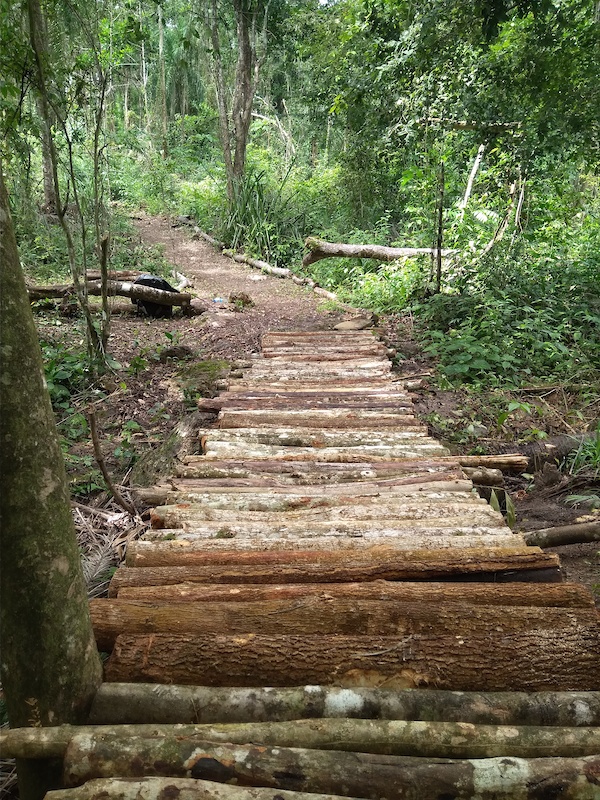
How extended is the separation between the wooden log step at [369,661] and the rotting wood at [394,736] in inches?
9.0

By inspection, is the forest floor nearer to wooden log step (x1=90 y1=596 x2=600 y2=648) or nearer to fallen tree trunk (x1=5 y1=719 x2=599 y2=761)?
wooden log step (x1=90 y1=596 x2=600 y2=648)

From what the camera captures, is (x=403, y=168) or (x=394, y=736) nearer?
(x=394, y=736)

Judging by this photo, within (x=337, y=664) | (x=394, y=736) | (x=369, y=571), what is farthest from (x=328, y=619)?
(x=394, y=736)

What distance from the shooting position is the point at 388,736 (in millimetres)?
1583

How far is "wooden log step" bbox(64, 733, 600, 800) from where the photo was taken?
1.45m

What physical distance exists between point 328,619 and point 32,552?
1.07m

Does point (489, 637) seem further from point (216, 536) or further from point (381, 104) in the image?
point (381, 104)

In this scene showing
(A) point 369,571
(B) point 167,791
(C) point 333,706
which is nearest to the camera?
(B) point 167,791

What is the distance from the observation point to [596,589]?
10.3 ft

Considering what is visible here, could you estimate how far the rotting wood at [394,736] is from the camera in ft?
5.12

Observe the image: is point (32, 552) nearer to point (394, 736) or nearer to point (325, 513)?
point (394, 736)

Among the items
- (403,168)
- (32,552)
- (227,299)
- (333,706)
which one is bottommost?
(333,706)

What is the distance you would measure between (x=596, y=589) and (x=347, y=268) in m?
11.0

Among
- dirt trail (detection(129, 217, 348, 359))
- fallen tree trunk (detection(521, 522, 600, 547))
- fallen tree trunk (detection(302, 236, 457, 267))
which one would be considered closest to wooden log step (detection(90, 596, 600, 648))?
fallen tree trunk (detection(521, 522, 600, 547))
